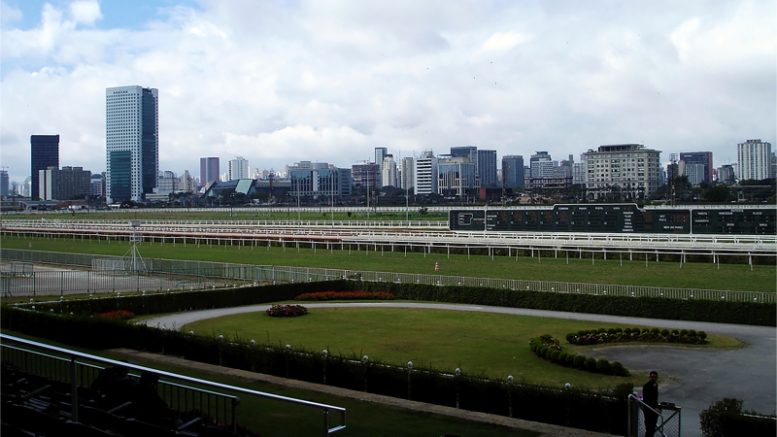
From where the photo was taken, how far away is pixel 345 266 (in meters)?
46.8

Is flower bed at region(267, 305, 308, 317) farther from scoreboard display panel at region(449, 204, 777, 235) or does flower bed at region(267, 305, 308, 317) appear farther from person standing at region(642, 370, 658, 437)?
scoreboard display panel at region(449, 204, 777, 235)

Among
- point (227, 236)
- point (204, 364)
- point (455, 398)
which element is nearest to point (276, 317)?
point (204, 364)

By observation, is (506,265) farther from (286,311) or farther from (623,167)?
(623,167)

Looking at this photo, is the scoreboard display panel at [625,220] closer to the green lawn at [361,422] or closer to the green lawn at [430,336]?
the green lawn at [430,336]

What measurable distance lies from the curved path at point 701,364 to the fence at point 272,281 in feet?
8.33

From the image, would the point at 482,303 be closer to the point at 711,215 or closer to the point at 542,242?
the point at 542,242

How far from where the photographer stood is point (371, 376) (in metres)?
14.7

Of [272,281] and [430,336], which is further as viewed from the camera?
[272,281]

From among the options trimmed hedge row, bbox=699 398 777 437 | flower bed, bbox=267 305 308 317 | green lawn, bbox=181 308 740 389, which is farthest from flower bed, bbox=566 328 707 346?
trimmed hedge row, bbox=699 398 777 437

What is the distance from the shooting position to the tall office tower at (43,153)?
169 meters

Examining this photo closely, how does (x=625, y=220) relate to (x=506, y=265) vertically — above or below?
above

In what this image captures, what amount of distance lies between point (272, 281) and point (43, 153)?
15764 cm

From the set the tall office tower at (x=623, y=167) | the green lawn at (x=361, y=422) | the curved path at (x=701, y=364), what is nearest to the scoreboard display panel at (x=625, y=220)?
the curved path at (x=701, y=364)

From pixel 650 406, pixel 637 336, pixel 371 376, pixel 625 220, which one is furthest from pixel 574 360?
pixel 625 220
